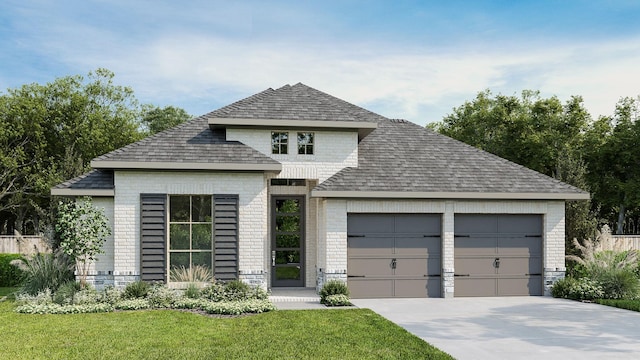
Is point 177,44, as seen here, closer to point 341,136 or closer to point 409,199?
point 341,136

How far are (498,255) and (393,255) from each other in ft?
9.74

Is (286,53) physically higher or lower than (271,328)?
higher

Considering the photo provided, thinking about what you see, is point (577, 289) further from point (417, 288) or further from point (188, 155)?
point (188, 155)

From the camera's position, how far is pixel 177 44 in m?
21.3

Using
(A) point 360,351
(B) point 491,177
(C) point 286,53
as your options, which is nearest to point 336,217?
(B) point 491,177

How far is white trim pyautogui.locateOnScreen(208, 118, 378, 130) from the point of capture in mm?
15219

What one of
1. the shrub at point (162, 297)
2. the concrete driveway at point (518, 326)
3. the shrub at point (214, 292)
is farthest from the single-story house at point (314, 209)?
the concrete driveway at point (518, 326)

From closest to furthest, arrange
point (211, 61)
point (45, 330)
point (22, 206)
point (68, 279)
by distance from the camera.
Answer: point (45, 330)
point (68, 279)
point (211, 61)
point (22, 206)

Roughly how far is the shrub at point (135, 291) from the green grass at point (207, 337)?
1323mm

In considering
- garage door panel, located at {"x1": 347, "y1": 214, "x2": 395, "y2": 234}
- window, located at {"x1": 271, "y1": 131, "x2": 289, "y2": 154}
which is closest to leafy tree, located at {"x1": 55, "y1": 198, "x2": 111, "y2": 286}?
window, located at {"x1": 271, "y1": 131, "x2": 289, "y2": 154}

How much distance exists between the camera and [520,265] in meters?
15.9

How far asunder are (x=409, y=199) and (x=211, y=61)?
11.5 m

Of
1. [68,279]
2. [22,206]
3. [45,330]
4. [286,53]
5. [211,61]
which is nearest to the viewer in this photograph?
[45,330]

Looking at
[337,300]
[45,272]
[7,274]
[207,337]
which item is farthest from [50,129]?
[207,337]
